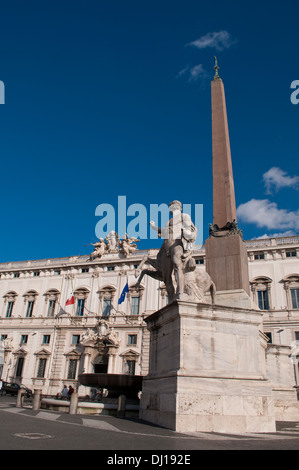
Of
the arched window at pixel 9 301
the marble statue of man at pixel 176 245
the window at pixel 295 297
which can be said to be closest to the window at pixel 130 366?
the window at pixel 295 297

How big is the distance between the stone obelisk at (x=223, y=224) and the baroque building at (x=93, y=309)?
19516 millimetres

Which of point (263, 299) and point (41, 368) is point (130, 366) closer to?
point (41, 368)

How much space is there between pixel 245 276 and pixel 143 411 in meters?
3.94

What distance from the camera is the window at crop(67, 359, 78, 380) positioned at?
1228 inches

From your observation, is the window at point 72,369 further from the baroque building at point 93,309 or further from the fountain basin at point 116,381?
the fountain basin at point 116,381

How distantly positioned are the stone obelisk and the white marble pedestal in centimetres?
151

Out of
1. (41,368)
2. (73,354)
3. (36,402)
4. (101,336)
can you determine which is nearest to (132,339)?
(101,336)

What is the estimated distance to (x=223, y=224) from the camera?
9703 millimetres

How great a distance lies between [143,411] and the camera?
7.53 metres

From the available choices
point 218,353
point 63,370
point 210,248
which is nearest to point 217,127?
point 210,248

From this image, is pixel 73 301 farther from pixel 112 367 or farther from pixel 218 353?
pixel 218 353

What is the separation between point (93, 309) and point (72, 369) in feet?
17.4

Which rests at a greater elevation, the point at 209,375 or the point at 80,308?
the point at 80,308

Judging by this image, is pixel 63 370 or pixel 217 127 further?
pixel 63 370
